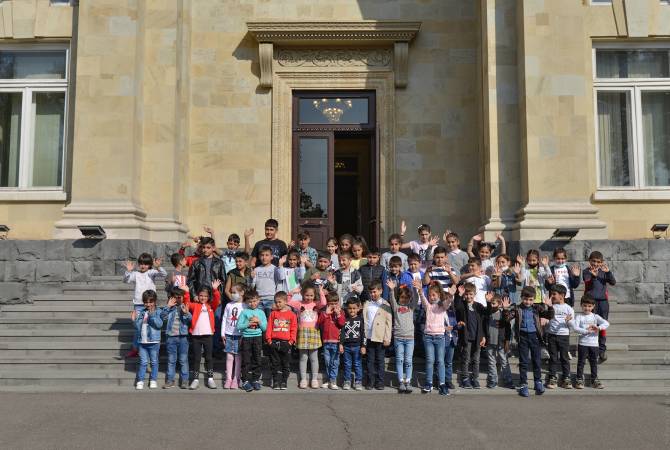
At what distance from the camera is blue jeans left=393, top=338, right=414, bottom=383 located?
8.68m

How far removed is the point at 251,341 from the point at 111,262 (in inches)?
182

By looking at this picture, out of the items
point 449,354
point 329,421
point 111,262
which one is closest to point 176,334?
point 329,421

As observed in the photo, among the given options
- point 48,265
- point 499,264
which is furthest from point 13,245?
point 499,264

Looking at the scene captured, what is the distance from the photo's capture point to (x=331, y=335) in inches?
351

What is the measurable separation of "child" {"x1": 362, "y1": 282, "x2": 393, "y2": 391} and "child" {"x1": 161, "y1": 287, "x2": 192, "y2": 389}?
2511mm

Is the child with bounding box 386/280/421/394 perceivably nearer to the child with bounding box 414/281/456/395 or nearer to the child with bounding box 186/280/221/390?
the child with bounding box 414/281/456/395

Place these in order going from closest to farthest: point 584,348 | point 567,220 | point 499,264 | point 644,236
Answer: point 584,348, point 499,264, point 567,220, point 644,236

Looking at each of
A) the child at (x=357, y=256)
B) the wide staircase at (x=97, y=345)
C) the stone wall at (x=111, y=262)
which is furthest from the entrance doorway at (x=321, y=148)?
the wide staircase at (x=97, y=345)

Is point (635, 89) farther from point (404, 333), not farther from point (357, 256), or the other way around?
point (404, 333)

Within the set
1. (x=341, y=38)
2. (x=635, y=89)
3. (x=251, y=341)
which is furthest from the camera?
(x=341, y=38)

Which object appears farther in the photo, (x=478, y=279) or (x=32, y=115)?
(x=32, y=115)

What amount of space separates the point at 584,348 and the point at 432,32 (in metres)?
8.61

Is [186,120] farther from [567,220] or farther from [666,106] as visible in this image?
[666,106]

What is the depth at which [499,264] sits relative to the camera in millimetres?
9695
